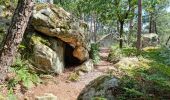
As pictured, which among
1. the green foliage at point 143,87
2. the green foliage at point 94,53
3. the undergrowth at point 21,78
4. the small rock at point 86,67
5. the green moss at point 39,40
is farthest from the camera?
the green foliage at point 94,53

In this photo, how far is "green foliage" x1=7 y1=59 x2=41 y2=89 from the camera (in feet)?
36.4

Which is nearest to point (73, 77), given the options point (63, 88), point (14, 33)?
point (63, 88)

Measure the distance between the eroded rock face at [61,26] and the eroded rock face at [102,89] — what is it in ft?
27.8

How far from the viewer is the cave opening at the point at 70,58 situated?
15141 millimetres

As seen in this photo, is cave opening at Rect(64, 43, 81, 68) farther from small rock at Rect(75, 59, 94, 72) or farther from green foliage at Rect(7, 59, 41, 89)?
green foliage at Rect(7, 59, 41, 89)

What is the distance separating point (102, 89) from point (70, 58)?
1071 cm

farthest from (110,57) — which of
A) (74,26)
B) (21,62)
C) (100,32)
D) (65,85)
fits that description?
(100,32)

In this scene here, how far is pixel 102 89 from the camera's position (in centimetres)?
483

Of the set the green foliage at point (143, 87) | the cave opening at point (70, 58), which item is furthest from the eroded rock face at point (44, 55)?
the green foliage at point (143, 87)

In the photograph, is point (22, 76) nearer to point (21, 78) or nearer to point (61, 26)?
point (21, 78)

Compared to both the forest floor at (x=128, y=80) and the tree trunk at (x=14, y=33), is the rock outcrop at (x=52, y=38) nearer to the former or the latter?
the forest floor at (x=128, y=80)

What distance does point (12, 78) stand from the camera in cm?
1125

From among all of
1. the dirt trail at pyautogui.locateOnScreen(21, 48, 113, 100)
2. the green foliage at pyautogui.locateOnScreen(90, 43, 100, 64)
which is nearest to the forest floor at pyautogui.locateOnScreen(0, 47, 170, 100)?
the dirt trail at pyautogui.locateOnScreen(21, 48, 113, 100)

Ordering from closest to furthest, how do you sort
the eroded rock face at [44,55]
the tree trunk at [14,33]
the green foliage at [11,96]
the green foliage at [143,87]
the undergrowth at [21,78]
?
the green foliage at [143,87], the tree trunk at [14,33], the green foliage at [11,96], the undergrowth at [21,78], the eroded rock face at [44,55]
